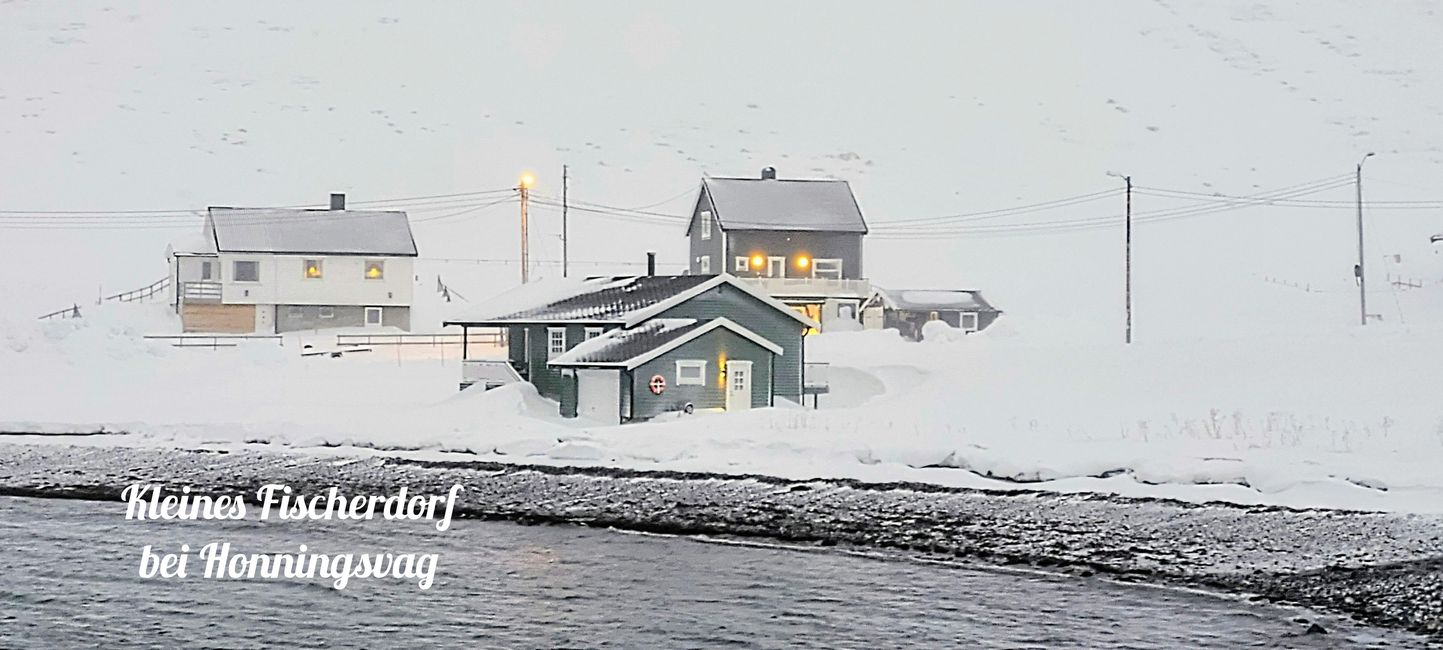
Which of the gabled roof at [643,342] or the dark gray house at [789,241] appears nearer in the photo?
the gabled roof at [643,342]

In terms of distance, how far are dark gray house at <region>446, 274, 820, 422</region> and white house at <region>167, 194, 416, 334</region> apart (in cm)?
2622

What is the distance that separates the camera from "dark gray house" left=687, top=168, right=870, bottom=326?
247 ft

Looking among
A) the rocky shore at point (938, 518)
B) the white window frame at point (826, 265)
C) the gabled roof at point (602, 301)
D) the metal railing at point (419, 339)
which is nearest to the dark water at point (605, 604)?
the rocky shore at point (938, 518)

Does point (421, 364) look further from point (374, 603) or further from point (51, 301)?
point (51, 301)

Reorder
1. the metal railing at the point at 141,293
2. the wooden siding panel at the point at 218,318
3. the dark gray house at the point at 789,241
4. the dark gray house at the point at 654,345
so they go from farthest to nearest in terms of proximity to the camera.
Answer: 1. the metal railing at the point at 141,293
2. the wooden siding panel at the point at 218,318
3. the dark gray house at the point at 789,241
4. the dark gray house at the point at 654,345

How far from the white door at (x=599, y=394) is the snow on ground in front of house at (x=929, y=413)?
2.41ft

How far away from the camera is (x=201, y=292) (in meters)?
76.2

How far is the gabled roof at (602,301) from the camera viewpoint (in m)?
48.4

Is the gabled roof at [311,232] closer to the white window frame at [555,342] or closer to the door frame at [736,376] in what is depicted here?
the white window frame at [555,342]

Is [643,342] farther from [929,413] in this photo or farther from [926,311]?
[926,311]

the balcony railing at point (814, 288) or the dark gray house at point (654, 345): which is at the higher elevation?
the balcony railing at point (814, 288)

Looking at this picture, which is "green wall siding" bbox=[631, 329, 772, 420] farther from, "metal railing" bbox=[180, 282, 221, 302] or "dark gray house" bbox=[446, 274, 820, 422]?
"metal railing" bbox=[180, 282, 221, 302]

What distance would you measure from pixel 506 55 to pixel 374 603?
6551 inches

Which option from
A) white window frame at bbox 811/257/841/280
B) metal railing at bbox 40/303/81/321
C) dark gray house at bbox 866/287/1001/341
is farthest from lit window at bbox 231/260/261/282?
dark gray house at bbox 866/287/1001/341
